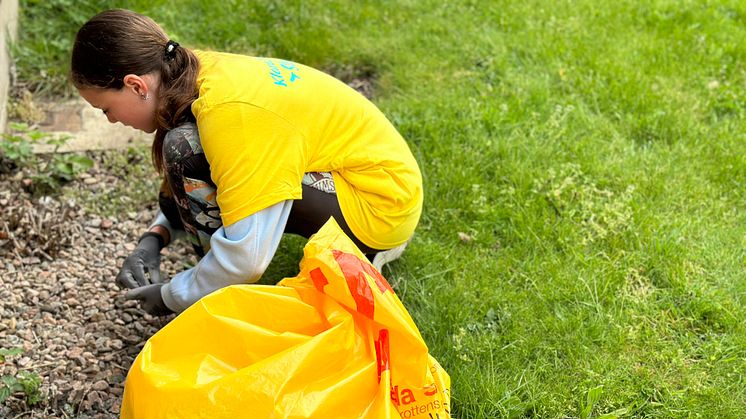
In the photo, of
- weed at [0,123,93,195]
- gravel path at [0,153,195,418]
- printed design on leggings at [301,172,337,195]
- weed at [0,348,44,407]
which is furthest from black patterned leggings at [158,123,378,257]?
weed at [0,123,93,195]

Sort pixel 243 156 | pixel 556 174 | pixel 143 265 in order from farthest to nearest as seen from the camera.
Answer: pixel 556 174 < pixel 143 265 < pixel 243 156

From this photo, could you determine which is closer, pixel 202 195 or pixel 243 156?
pixel 243 156

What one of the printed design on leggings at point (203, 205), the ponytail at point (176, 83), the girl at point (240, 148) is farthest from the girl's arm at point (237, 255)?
the ponytail at point (176, 83)

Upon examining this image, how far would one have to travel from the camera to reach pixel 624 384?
8.00ft

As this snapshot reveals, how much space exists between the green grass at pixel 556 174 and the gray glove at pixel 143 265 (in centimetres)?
44

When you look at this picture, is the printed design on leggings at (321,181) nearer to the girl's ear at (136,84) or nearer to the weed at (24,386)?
the girl's ear at (136,84)

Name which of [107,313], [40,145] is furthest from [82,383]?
[40,145]

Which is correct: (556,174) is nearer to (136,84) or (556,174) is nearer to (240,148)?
(240,148)

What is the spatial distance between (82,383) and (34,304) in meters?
0.44

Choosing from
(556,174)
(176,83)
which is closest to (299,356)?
(176,83)

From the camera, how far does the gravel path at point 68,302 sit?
2.45 meters

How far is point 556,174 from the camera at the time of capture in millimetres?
3303

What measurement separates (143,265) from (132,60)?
755mm

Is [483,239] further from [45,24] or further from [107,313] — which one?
[45,24]
